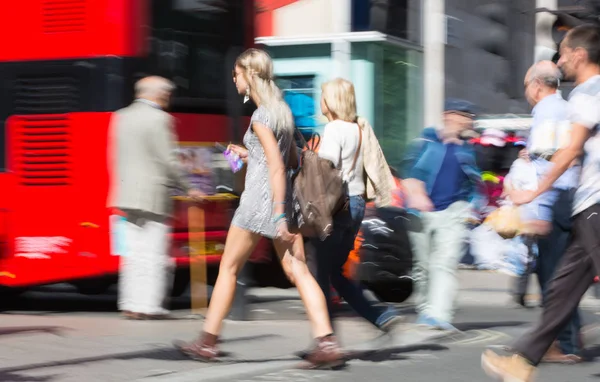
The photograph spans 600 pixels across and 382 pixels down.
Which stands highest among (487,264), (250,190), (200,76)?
(200,76)

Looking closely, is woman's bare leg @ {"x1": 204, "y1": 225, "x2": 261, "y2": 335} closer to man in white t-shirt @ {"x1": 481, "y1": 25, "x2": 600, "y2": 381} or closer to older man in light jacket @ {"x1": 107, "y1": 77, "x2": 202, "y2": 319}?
man in white t-shirt @ {"x1": 481, "y1": 25, "x2": 600, "y2": 381}

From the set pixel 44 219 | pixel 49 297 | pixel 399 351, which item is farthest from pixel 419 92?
pixel 399 351

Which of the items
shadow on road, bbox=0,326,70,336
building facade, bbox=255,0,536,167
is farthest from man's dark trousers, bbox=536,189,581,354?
building facade, bbox=255,0,536,167

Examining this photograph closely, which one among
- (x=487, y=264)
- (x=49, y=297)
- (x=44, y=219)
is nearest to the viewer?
(x=44, y=219)

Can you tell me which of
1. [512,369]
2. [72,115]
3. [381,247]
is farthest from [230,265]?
[381,247]

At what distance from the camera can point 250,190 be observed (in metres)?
7.30

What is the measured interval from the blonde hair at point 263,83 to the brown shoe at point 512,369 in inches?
67.8

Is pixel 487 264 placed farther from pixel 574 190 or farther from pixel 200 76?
pixel 574 190

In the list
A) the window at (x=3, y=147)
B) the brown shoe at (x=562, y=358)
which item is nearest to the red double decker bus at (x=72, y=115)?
the window at (x=3, y=147)

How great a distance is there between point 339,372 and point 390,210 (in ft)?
12.1

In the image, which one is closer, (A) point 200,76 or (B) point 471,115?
(B) point 471,115

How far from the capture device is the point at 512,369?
6.54 m

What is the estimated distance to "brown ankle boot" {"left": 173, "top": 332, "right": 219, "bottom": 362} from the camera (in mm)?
7504

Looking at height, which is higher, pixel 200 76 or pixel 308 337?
pixel 200 76
